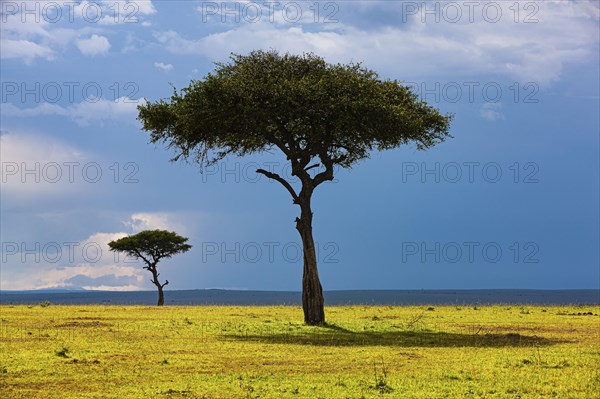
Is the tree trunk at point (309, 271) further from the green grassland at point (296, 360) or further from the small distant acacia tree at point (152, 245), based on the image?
the small distant acacia tree at point (152, 245)

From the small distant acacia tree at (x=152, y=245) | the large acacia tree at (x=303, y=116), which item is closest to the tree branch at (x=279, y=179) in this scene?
the large acacia tree at (x=303, y=116)

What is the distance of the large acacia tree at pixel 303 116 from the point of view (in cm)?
4266

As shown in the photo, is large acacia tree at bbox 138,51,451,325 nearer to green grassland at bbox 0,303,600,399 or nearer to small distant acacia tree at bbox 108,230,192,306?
green grassland at bbox 0,303,600,399

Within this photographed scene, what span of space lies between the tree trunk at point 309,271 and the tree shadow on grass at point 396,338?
153 inches

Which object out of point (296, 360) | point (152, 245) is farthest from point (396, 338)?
point (152, 245)

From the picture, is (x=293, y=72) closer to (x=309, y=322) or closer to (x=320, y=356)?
(x=309, y=322)

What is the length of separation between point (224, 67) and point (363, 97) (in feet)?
27.9

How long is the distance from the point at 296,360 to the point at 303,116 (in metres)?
19.6

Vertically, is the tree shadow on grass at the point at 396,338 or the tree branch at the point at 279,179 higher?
the tree branch at the point at 279,179

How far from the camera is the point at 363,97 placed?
43.1 metres

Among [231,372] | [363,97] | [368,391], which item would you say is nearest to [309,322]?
[363,97]

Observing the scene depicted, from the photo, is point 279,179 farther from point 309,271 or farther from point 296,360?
point 296,360

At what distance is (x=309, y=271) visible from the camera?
4488 cm

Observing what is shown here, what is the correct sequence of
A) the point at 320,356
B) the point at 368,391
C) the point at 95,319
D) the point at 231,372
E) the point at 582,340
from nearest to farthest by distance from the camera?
the point at 368,391, the point at 231,372, the point at 320,356, the point at 582,340, the point at 95,319
